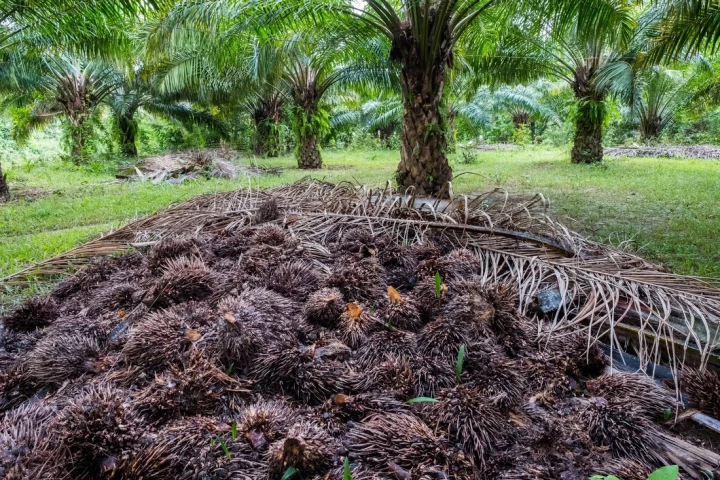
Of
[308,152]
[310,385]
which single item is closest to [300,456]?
[310,385]

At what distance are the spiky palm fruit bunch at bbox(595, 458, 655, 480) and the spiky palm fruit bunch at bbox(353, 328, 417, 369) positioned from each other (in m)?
0.48

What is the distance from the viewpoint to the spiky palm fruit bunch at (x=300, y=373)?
40.7 inches

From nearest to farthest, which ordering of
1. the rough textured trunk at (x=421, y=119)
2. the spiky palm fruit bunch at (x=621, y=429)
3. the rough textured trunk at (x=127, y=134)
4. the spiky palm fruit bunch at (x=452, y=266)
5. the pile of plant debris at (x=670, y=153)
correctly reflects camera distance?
the spiky palm fruit bunch at (x=621, y=429) < the spiky palm fruit bunch at (x=452, y=266) < the rough textured trunk at (x=421, y=119) < the pile of plant debris at (x=670, y=153) < the rough textured trunk at (x=127, y=134)

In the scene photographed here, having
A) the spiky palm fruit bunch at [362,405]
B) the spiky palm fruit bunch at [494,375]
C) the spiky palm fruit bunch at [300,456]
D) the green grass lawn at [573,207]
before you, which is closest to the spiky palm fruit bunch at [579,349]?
the spiky palm fruit bunch at [494,375]

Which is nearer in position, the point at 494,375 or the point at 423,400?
the point at 423,400

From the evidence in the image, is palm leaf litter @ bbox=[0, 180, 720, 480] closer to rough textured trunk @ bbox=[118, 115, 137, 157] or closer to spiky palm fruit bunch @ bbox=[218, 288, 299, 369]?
spiky palm fruit bunch @ bbox=[218, 288, 299, 369]

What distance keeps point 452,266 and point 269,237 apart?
30.9 inches

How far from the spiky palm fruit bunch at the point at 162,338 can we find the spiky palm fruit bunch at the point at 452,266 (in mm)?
781

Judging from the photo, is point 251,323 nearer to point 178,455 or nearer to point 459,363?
point 178,455

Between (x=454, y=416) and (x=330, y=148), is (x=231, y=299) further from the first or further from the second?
(x=330, y=148)

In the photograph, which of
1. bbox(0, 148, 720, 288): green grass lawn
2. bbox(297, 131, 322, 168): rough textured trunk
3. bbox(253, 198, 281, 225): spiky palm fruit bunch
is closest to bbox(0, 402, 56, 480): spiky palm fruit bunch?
bbox(253, 198, 281, 225): spiky palm fruit bunch

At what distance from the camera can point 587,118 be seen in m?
9.61

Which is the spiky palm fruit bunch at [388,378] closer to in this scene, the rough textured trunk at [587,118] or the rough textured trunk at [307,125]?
the rough textured trunk at [307,125]

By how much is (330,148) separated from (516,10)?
13.9 meters
